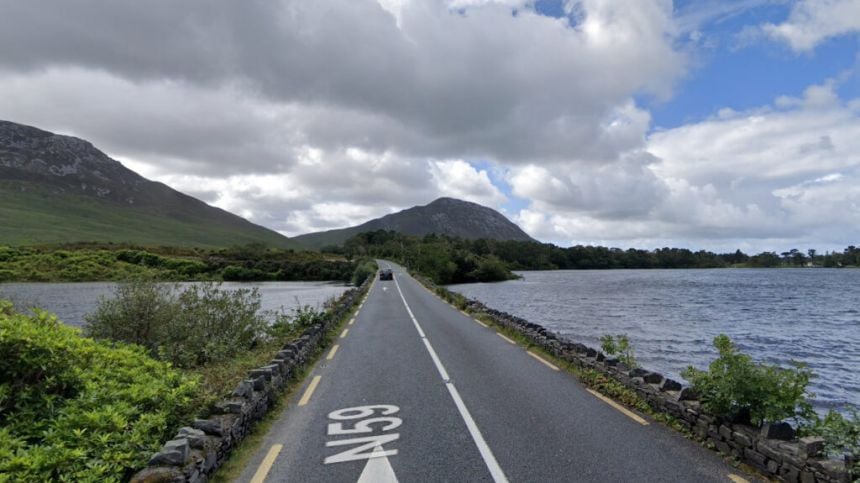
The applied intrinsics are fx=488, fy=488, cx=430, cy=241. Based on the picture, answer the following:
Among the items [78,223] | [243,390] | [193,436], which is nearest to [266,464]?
[193,436]

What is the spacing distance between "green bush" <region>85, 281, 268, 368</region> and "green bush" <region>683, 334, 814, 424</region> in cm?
1218

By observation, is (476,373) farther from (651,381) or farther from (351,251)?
(351,251)

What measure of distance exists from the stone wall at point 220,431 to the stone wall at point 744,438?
21.1 ft

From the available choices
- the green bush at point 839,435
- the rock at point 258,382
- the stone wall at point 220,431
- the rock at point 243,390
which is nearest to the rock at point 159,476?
the stone wall at point 220,431

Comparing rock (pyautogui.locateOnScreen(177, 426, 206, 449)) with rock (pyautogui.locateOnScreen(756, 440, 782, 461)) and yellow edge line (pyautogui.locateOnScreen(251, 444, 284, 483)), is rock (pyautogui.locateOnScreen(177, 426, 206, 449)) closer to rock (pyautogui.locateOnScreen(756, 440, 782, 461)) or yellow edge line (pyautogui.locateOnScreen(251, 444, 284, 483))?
yellow edge line (pyautogui.locateOnScreen(251, 444, 284, 483))

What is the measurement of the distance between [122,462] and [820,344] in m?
31.9

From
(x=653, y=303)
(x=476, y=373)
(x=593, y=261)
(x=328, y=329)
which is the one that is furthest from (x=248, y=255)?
(x=593, y=261)

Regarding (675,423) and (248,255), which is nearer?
(675,423)

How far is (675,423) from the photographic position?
24.4 feet

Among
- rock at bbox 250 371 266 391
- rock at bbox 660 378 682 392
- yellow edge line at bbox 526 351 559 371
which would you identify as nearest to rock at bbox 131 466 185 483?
rock at bbox 250 371 266 391

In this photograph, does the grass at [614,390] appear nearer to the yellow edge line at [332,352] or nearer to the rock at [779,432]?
the rock at [779,432]

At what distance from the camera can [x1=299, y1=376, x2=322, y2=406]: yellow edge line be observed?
9.11m

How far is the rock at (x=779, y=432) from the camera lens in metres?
5.78

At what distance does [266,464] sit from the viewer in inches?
243
